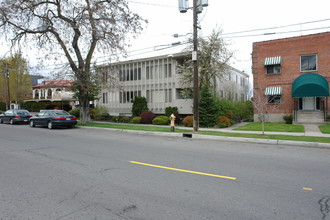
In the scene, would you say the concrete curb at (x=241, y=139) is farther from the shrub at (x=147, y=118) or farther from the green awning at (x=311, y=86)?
the green awning at (x=311, y=86)

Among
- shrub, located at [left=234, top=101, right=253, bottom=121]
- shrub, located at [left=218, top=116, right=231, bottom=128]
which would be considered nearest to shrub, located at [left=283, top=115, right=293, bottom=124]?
shrub, located at [left=234, top=101, right=253, bottom=121]

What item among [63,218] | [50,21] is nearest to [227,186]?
[63,218]

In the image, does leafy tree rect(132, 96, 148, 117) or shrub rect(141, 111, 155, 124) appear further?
leafy tree rect(132, 96, 148, 117)

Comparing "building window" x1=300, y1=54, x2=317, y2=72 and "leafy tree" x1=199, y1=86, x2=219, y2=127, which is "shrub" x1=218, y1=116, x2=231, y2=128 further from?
"building window" x1=300, y1=54, x2=317, y2=72

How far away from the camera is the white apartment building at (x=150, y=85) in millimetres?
23766

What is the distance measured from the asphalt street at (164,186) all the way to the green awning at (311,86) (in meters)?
11.3

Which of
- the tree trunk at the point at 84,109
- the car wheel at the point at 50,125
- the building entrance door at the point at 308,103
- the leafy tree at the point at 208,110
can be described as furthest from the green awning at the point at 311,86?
the car wheel at the point at 50,125

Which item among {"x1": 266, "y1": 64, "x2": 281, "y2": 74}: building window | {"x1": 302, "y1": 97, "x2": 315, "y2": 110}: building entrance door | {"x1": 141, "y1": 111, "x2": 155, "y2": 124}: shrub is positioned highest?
{"x1": 266, "y1": 64, "x2": 281, "y2": 74}: building window

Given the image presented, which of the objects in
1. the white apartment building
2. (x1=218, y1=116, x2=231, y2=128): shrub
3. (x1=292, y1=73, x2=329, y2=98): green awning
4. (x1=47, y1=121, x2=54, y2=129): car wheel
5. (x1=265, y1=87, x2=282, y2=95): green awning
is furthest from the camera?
the white apartment building

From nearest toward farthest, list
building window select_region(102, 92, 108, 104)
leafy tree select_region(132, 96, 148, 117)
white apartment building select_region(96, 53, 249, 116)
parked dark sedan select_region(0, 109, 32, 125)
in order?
1. white apartment building select_region(96, 53, 249, 116)
2. parked dark sedan select_region(0, 109, 32, 125)
3. leafy tree select_region(132, 96, 148, 117)
4. building window select_region(102, 92, 108, 104)

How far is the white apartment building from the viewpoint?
23.8 metres

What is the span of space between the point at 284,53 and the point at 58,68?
1986 centimetres

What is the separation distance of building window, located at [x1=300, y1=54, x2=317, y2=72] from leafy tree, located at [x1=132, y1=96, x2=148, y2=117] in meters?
15.0

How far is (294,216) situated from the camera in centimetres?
380
